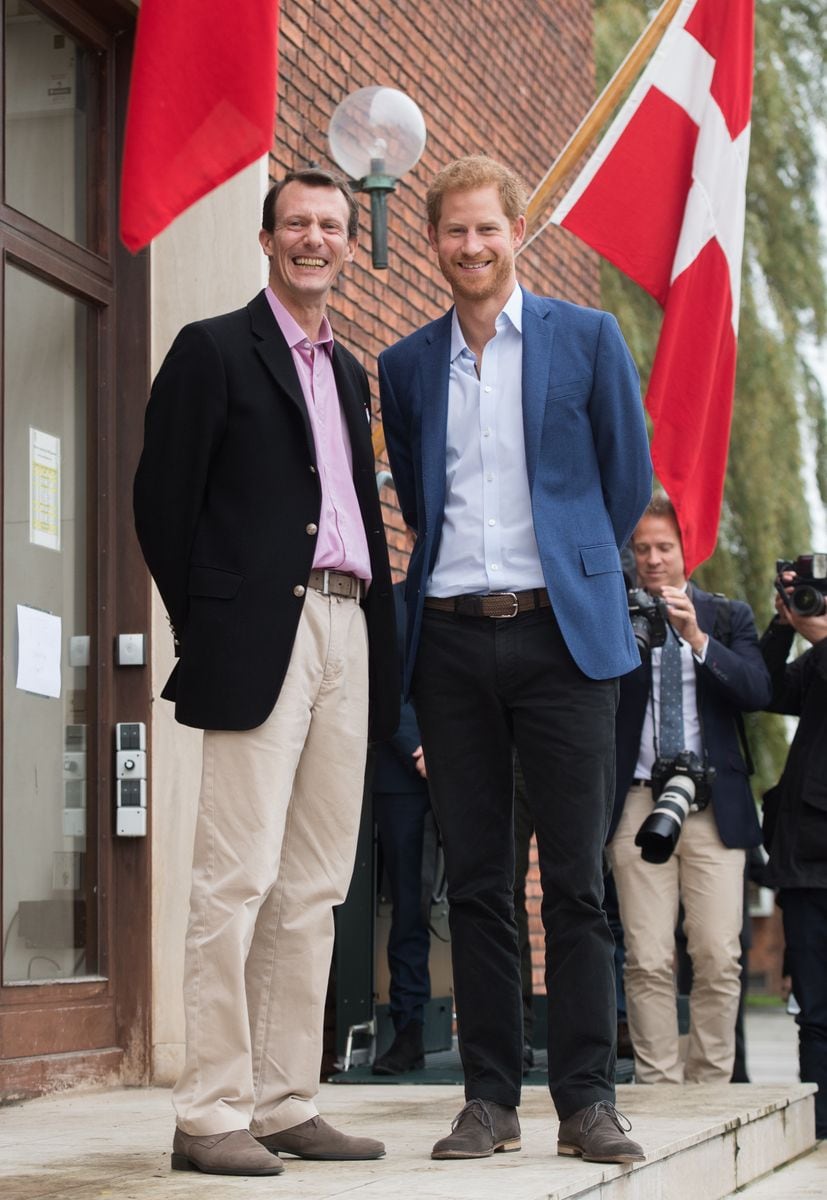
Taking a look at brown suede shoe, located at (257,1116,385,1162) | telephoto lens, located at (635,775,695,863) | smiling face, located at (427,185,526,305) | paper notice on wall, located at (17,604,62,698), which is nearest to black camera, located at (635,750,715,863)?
telephoto lens, located at (635,775,695,863)

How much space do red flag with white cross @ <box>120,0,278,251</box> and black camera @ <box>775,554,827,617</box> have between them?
2.72m

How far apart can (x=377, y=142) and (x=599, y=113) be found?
0.82m

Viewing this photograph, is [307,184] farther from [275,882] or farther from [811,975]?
[811,975]

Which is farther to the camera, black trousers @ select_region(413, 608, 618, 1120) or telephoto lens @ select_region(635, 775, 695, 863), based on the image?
telephoto lens @ select_region(635, 775, 695, 863)

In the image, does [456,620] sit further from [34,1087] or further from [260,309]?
[34,1087]

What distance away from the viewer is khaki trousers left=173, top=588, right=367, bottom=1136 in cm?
344

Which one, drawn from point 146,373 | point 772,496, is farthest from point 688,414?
point 772,496

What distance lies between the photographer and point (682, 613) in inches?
233

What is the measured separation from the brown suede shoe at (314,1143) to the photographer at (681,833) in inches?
99.1

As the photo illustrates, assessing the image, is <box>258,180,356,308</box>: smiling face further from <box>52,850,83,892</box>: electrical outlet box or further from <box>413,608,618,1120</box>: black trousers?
<box>52,850,83,892</box>: electrical outlet box

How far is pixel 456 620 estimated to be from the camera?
3.80 metres

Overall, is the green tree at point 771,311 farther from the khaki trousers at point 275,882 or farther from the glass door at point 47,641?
the khaki trousers at point 275,882

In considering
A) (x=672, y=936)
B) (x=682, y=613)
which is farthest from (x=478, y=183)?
(x=672, y=936)

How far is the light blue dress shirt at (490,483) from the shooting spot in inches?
149
